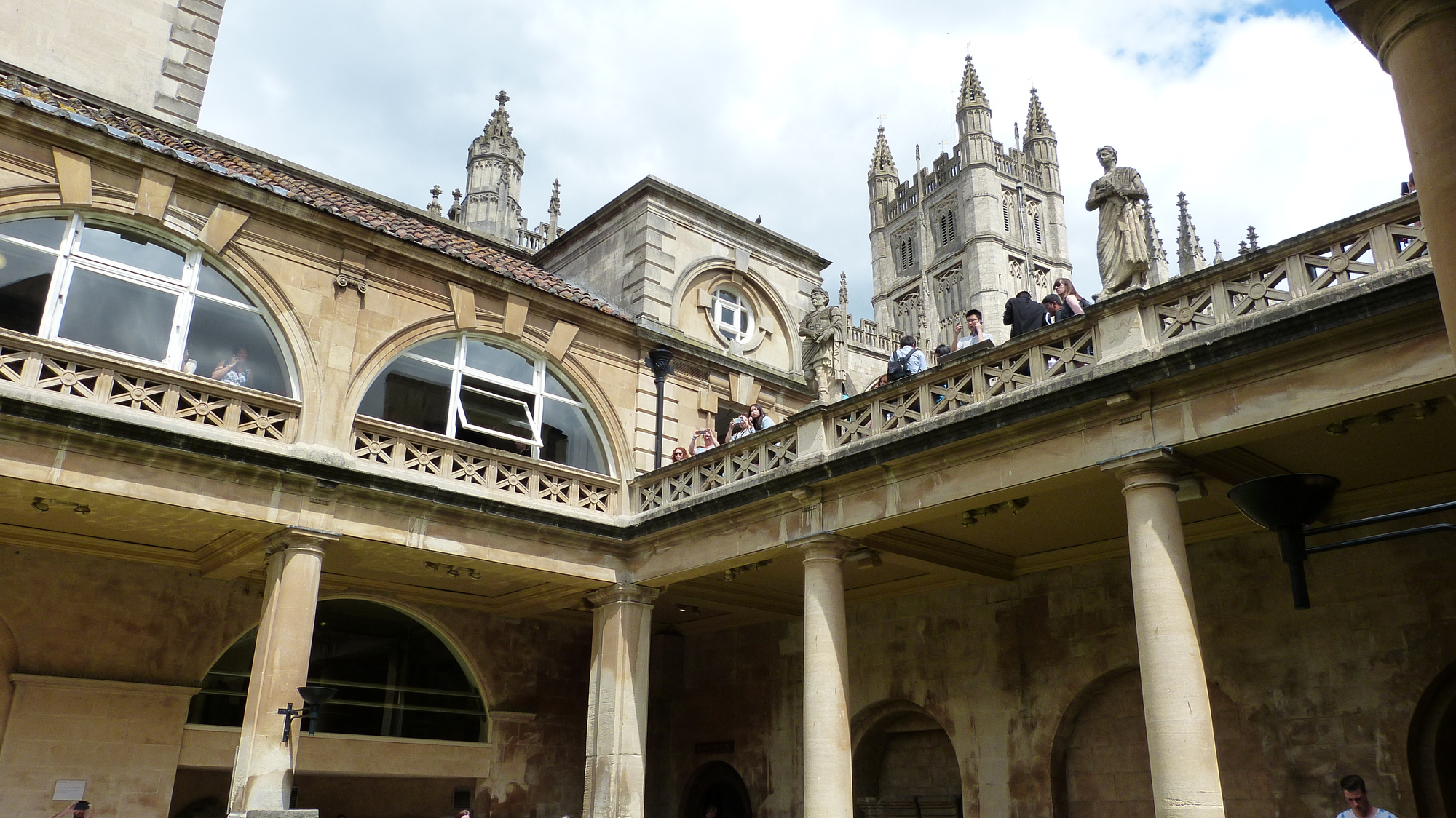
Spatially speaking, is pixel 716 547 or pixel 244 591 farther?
pixel 244 591

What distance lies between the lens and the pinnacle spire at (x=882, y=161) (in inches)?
4323

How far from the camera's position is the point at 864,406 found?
43.4 ft

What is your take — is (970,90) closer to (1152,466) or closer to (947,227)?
(947,227)

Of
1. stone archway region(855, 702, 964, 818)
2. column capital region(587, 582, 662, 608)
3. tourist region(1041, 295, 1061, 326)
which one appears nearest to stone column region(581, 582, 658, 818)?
column capital region(587, 582, 662, 608)

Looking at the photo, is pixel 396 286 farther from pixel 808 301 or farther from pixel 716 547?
pixel 808 301

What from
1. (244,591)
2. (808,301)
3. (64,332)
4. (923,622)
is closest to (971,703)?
(923,622)

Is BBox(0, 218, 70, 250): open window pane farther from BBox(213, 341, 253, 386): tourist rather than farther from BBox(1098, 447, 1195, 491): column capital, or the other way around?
BBox(1098, 447, 1195, 491): column capital

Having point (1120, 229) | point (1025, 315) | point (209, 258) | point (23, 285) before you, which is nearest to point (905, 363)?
point (1025, 315)

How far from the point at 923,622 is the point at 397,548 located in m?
8.31

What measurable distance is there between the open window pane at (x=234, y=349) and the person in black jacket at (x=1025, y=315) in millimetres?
9479

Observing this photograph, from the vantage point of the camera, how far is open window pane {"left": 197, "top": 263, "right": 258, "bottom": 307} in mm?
13867

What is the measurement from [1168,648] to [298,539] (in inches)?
401

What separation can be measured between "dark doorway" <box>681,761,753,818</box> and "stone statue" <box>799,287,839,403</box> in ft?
27.6

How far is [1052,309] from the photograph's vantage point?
487 inches
